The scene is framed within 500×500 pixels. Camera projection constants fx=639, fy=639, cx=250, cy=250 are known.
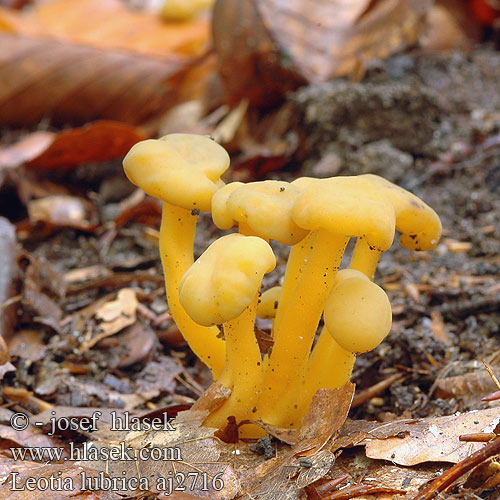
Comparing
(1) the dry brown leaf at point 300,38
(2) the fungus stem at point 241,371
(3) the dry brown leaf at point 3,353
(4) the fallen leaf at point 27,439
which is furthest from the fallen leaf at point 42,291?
(1) the dry brown leaf at point 300,38

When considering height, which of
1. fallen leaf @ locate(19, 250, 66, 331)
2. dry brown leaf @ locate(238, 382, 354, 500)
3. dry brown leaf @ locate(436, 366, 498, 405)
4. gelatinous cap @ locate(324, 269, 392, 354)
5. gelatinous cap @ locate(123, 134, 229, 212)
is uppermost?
gelatinous cap @ locate(123, 134, 229, 212)

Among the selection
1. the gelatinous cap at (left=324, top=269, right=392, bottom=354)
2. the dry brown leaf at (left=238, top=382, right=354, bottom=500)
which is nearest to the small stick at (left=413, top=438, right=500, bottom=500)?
the dry brown leaf at (left=238, top=382, right=354, bottom=500)

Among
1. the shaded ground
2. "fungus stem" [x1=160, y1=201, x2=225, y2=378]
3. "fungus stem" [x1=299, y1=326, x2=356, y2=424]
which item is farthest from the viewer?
the shaded ground

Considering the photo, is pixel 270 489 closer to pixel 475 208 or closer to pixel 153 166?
pixel 153 166

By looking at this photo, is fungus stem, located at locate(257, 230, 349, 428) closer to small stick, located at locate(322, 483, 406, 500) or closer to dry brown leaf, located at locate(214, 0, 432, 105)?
small stick, located at locate(322, 483, 406, 500)

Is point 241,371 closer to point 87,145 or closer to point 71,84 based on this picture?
point 87,145

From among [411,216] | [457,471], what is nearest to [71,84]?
[411,216]

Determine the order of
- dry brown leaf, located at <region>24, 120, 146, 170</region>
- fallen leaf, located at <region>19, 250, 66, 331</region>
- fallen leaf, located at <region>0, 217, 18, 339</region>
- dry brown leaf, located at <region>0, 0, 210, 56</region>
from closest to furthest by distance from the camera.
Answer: fallen leaf, located at <region>0, 217, 18, 339</region> < fallen leaf, located at <region>19, 250, 66, 331</region> < dry brown leaf, located at <region>24, 120, 146, 170</region> < dry brown leaf, located at <region>0, 0, 210, 56</region>
